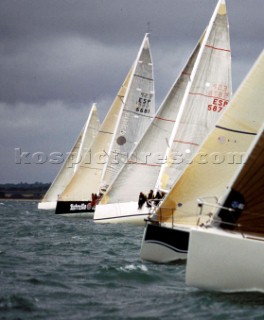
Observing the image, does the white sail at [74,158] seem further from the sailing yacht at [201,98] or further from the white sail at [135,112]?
the sailing yacht at [201,98]

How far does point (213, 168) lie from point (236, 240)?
15.0ft

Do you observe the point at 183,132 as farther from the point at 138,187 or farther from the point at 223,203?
Result: the point at 223,203

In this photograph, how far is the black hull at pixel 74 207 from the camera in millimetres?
40844

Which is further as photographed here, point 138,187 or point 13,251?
point 138,187

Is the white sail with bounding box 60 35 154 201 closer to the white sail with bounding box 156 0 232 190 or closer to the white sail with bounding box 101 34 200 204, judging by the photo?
the white sail with bounding box 101 34 200 204

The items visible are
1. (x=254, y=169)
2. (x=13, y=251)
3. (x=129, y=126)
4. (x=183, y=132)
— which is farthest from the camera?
(x=129, y=126)

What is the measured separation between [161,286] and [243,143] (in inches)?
163

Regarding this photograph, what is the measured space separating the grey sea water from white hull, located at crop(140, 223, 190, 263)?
299 mm

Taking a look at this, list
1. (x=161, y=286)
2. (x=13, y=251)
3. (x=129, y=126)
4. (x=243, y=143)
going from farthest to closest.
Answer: (x=129, y=126) < (x=13, y=251) < (x=243, y=143) < (x=161, y=286)

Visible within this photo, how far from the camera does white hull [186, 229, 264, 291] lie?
11742 mm

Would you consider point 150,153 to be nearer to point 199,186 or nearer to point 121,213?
point 121,213

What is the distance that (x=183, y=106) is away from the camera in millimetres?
24672

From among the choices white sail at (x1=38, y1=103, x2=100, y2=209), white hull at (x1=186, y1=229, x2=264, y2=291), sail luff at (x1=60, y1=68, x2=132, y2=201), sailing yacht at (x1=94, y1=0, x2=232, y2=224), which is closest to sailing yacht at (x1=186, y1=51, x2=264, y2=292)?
white hull at (x1=186, y1=229, x2=264, y2=291)

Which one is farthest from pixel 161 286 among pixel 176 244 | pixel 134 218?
pixel 134 218
